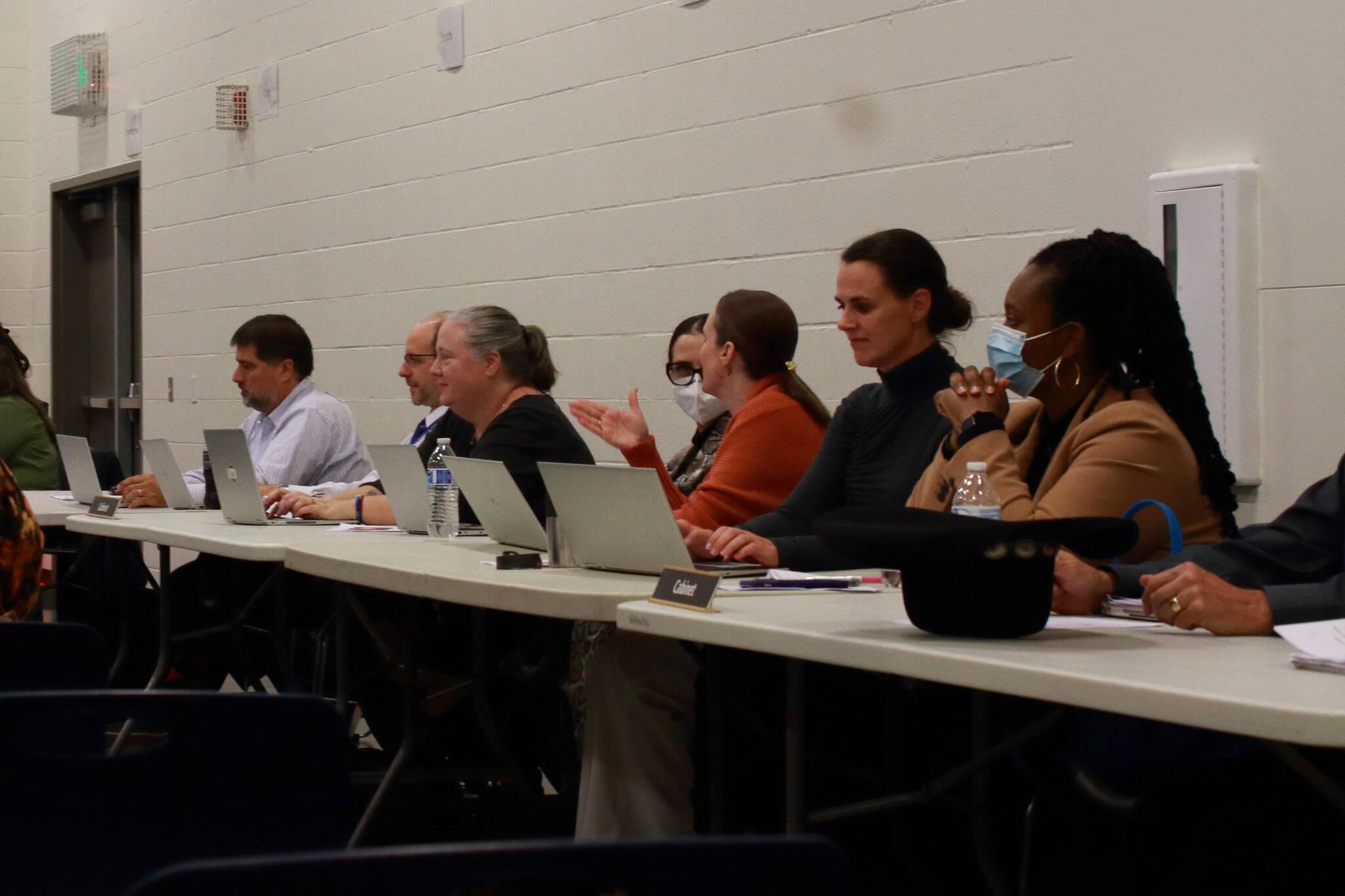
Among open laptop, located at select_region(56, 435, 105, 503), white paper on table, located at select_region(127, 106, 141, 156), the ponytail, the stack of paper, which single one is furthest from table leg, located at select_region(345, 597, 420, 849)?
white paper on table, located at select_region(127, 106, 141, 156)

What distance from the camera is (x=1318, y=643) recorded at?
1.36 meters

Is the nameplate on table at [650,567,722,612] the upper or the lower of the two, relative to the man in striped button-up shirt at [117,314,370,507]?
lower

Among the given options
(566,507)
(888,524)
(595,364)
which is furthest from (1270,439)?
(595,364)

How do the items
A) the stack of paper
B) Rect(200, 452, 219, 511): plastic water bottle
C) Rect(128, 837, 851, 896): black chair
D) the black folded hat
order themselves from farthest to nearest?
Rect(200, 452, 219, 511): plastic water bottle < the black folded hat < the stack of paper < Rect(128, 837, 851, 896): black chair

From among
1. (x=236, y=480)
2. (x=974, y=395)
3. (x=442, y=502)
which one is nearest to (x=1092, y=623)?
(x=974, y=395)

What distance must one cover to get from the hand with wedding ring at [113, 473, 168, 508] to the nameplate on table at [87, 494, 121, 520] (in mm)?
242

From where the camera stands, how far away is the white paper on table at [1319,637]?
1.30 meters

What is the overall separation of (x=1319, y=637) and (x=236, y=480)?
2526 millimetres

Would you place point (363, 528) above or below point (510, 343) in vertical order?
below

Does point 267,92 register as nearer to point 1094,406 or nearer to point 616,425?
point 616,425

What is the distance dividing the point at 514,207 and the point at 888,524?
3432 millimetres

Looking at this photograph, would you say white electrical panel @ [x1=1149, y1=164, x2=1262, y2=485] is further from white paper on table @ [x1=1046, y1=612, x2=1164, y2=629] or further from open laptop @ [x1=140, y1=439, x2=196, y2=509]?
open laptop @ [x1=140, y1=439, x2=196, y2=509]

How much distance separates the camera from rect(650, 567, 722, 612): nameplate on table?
69.1 inches

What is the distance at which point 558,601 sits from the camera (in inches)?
76.3
